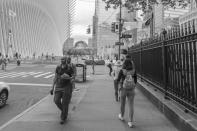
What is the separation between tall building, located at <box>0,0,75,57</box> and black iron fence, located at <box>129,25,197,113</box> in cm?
5740

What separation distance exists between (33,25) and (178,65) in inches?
3594

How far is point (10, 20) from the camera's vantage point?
75.6 meters

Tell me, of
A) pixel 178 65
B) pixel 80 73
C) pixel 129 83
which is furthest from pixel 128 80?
pixel 80 73

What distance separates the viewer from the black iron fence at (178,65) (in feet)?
17.6

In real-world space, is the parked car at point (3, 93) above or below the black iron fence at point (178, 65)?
below

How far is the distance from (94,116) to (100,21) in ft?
91.5

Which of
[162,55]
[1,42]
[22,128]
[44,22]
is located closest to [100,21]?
[162,55]

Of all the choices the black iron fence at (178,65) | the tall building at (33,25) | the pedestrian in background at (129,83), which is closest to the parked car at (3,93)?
the pedestrian in background at (129,83)

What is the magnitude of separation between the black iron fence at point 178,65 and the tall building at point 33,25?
57400 millimetres

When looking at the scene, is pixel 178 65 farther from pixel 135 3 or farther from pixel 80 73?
pixel 80 73

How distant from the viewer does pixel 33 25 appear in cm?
9256

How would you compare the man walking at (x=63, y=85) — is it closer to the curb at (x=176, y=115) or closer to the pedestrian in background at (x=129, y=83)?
the pedestrian in background at (x=129, y=83)

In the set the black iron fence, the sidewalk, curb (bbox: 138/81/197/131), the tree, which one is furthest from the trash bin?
curb (bbox: 138/81/197/131)

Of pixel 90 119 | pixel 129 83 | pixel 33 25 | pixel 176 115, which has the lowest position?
pixel 90 119
